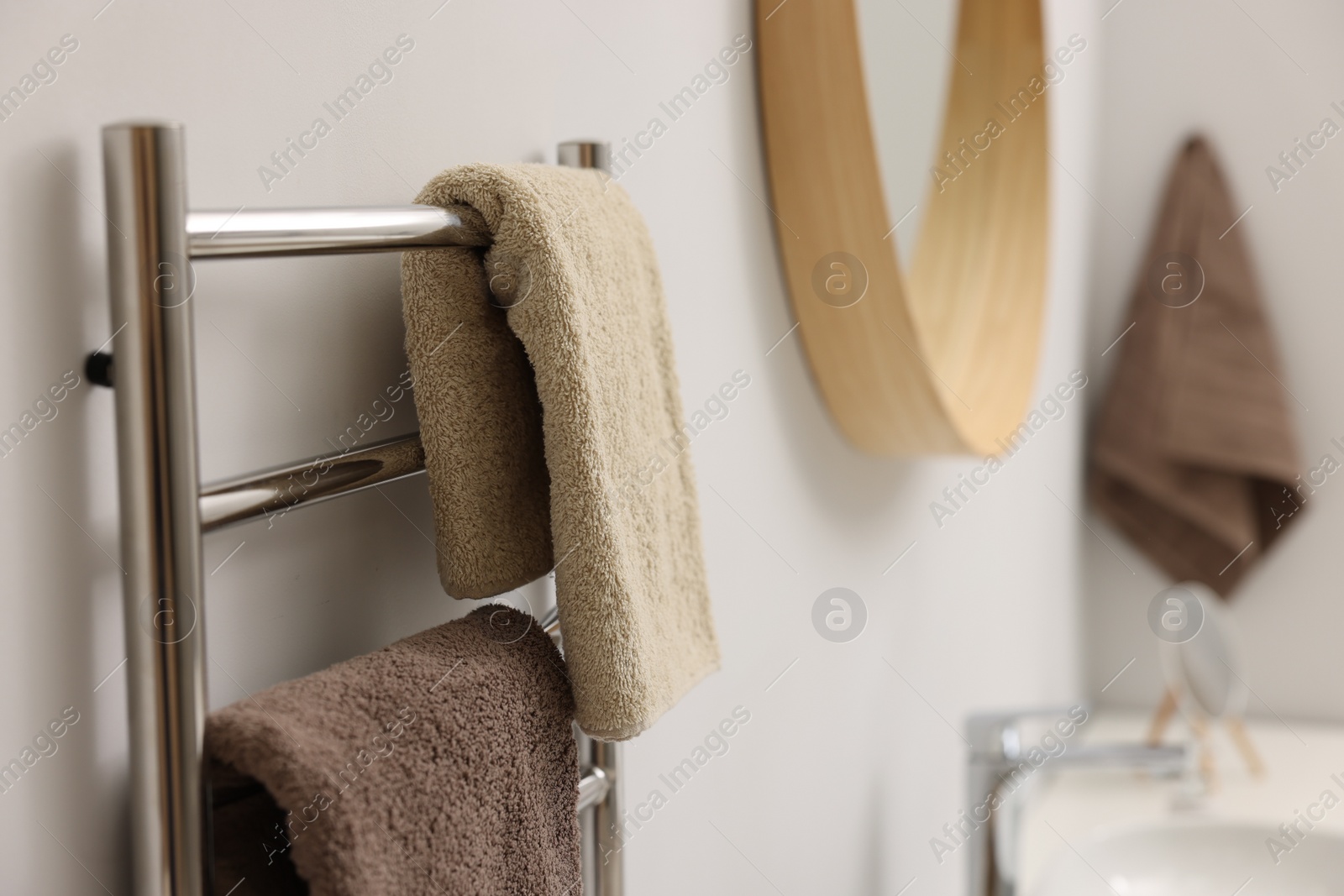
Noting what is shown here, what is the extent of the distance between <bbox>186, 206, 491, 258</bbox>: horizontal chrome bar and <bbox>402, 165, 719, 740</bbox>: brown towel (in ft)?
0.04

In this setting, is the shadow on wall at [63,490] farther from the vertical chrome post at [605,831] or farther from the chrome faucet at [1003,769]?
the chrome faucet at [1003,769]

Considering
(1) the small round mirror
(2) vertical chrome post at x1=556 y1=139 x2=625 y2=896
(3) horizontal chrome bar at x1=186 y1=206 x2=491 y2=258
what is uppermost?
(3) horizontal chrome bar at x1=186 y1=206 x2=491 y2=258

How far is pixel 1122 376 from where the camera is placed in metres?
1.47

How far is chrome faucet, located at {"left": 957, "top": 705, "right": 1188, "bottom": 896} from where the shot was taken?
2.88 feet

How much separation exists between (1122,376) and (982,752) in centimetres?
76

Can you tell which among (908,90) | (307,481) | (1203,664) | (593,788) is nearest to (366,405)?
(307,481)

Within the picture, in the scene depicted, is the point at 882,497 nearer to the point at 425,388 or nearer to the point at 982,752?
the point at 982,752

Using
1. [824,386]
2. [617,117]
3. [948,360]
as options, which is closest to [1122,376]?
[948,360]

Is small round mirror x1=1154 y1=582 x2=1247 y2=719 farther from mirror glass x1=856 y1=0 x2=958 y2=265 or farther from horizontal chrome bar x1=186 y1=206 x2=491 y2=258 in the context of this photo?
horizontal chrome bar x1=186 y1=206 x2=491 y2=258

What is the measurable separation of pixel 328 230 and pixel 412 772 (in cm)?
14

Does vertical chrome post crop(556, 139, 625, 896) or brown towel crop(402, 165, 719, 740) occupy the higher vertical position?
brown towel crop(402, 165, 719, 740)

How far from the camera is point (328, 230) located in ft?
0.92

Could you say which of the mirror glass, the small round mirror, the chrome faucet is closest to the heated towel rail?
the mirror glass

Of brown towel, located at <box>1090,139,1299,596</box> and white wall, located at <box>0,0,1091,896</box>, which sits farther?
brown towel, located at <box>1090,139,1299,596</box>
